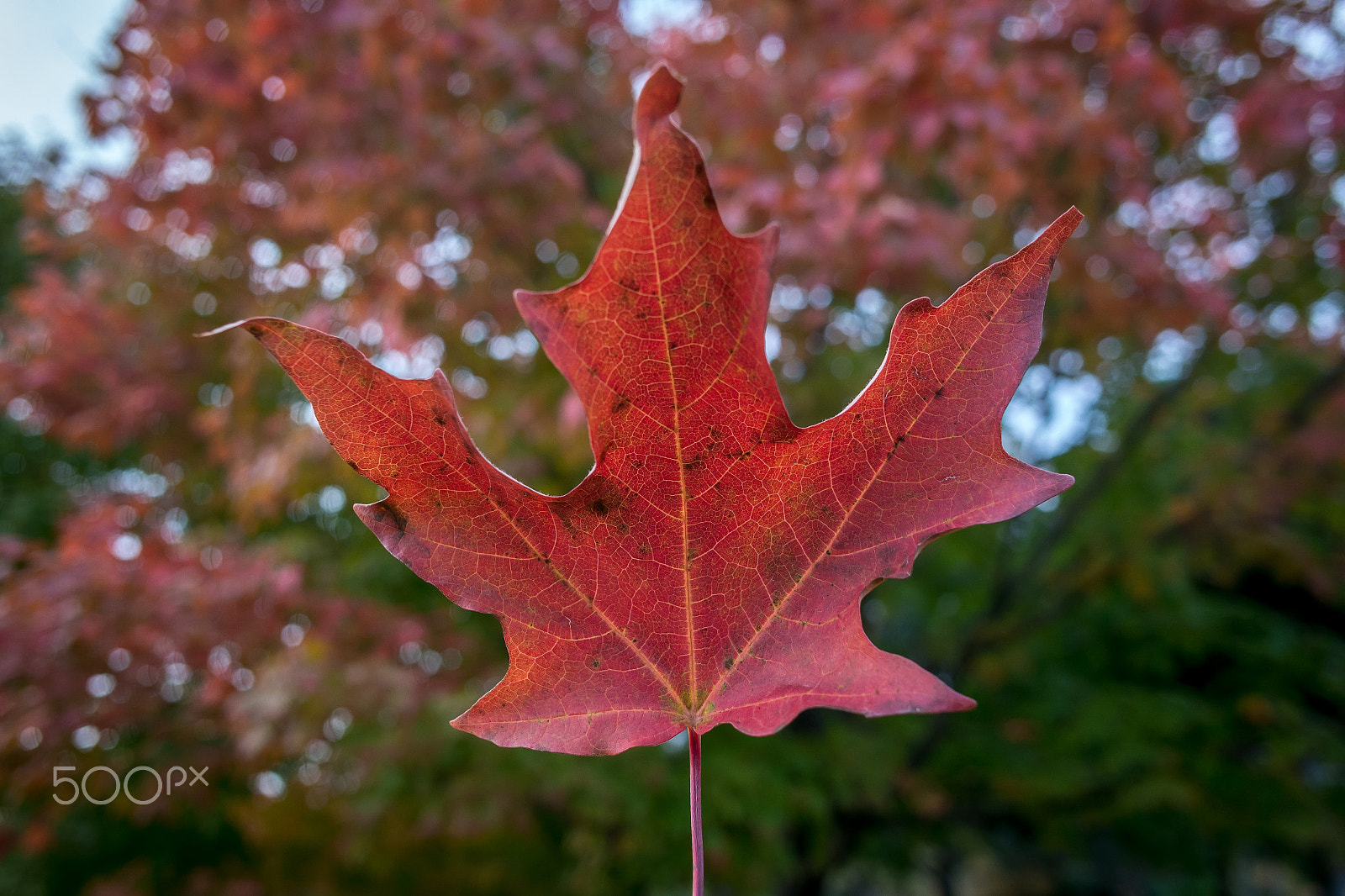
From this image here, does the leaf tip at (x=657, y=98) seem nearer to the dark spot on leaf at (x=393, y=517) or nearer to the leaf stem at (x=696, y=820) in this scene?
the dark spot on leaf at (x=393, y=517)

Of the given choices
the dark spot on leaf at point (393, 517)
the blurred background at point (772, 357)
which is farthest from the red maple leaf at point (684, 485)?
the blurred background at point (772, 357)

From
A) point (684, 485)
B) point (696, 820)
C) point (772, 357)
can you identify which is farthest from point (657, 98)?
point (772, 357)

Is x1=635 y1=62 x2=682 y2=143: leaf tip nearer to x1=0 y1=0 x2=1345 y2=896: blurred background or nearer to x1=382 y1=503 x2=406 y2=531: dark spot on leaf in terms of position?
x1=382 y1=503 x2=406 y2=531: dark spot on leaf

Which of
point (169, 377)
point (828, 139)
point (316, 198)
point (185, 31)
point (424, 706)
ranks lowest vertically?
point (424, 706)

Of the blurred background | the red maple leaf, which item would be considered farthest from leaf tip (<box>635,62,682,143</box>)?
the blurred background

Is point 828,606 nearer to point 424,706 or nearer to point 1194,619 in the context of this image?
point 424,706

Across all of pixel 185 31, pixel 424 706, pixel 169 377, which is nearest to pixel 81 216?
pixel 169 377
